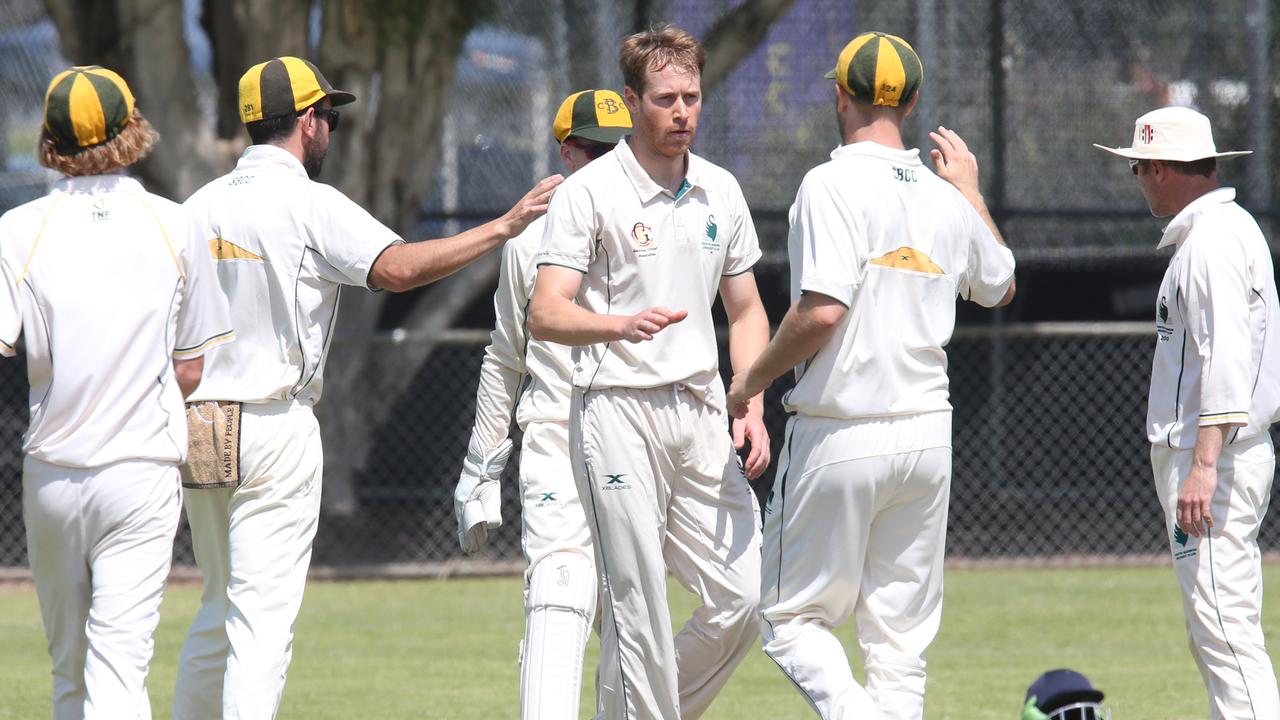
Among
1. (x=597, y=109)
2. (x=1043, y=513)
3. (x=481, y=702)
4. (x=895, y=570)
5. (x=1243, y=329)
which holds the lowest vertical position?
(x=1043, y=513)

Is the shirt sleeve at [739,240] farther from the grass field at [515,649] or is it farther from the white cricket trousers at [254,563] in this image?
the grass field at [515,649]

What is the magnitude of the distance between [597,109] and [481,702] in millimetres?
2498

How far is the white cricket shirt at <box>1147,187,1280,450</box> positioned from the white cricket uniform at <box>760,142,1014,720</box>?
2.73 ft

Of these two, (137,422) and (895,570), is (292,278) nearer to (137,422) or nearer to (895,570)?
(137,422)

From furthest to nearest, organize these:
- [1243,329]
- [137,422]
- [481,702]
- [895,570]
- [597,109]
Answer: [481,702] < [597,109] < [1243,329] < [895,570] < [137,422]

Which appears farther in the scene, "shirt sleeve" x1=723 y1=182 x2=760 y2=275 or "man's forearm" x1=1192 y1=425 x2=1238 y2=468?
"shirt sleeve" x1=723 y1=182 x2=760 y2=275

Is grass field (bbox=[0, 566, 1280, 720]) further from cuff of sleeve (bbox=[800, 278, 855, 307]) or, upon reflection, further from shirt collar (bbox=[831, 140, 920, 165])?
shirt collar (bbox=[831, 140, 920, 165])

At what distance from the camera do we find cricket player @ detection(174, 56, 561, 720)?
15.7ft

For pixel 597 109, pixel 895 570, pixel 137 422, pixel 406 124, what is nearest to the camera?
pixel 137 422

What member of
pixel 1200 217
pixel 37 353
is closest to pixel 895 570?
pixel 1200 217

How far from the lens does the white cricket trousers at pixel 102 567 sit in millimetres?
4156

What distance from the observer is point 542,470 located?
529 cm

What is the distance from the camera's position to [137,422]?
421 centimetres

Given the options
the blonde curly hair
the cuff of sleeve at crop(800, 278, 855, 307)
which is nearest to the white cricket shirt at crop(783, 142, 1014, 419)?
the cuff of sleeve at crop(800, 278, 855, 307)
